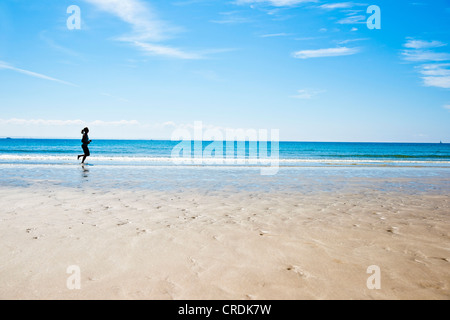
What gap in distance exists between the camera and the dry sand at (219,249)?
318 centimetres

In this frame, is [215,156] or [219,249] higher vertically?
[215,156]

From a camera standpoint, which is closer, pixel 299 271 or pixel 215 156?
pixel 299 271

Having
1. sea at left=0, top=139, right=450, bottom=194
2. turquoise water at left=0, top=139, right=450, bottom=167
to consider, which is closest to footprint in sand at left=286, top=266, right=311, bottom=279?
sea at left=0, top=139, right=450, bottom=194

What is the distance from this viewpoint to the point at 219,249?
4.35 m

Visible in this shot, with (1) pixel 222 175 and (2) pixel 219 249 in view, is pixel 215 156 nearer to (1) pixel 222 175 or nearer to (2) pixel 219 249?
(1) pixel 222 175

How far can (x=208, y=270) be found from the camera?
361cm

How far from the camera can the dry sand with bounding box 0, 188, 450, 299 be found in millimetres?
3182

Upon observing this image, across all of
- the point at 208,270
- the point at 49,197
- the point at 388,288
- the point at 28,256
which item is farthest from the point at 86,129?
the point at 388,288

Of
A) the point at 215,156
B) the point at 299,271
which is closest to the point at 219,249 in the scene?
the point at 299,271

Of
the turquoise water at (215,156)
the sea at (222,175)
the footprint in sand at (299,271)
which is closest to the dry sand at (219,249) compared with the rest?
the footprint in sand at (299,271)

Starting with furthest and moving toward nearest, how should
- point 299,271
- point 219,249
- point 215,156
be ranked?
point 215,156 < point 219,249 < point 299,271

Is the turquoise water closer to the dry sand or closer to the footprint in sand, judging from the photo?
the dry sand
